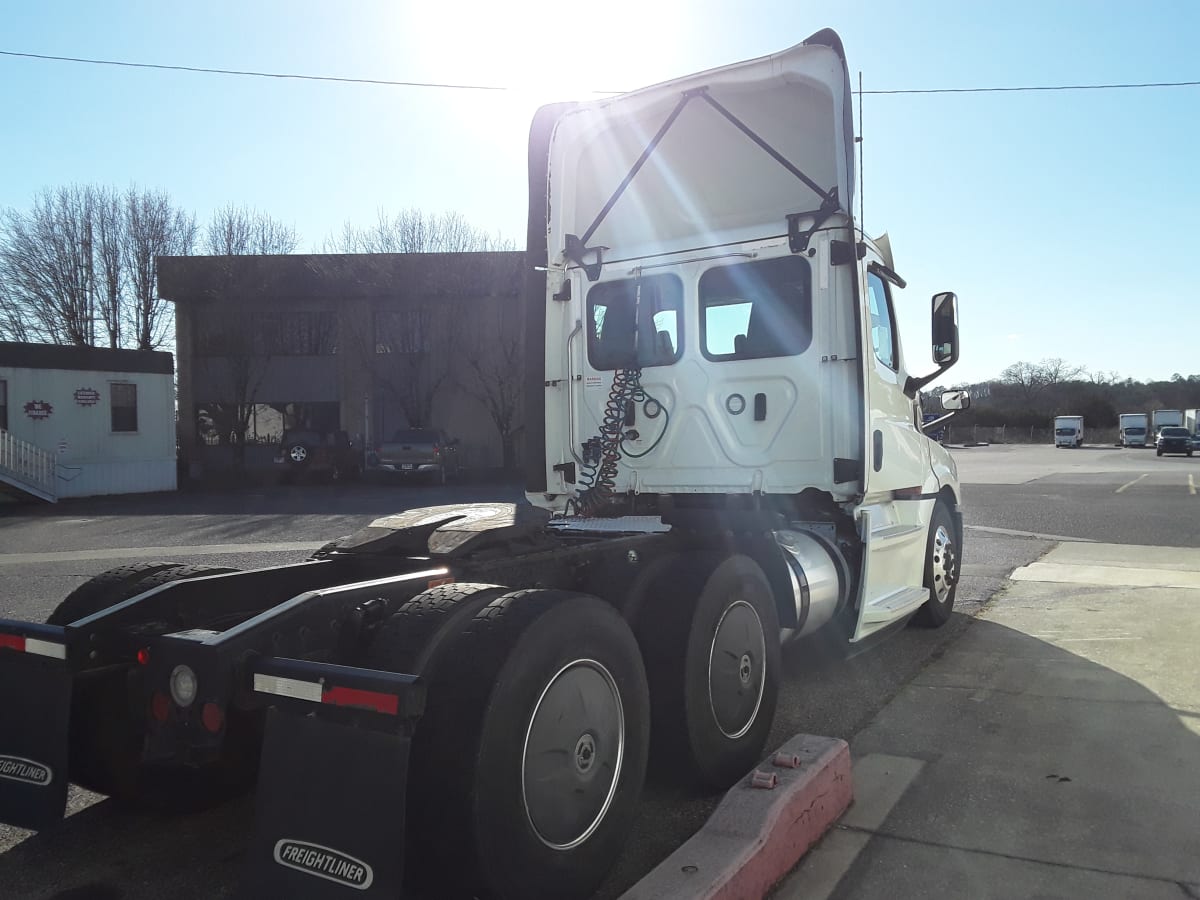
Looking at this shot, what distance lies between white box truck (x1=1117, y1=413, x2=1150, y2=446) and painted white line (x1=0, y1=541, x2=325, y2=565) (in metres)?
69.4

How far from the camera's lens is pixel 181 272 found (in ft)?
103

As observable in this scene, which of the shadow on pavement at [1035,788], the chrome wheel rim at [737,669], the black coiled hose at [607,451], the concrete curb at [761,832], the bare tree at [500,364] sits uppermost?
the bare tree at [500,364]

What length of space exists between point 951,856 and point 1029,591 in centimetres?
615

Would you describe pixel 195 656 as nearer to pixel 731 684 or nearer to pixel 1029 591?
pixel 731 684

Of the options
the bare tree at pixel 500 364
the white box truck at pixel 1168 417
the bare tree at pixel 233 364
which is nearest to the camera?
the bare tree at pixel 500 364

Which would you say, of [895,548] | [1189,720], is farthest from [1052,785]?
[895,548]

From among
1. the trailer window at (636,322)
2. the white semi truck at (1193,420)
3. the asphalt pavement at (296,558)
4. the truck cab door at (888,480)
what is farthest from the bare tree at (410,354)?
the white semi truck at (1193,420)

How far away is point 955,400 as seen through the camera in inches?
262

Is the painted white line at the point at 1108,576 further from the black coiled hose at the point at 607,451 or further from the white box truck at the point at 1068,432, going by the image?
the white box truck at the point at 1068,432

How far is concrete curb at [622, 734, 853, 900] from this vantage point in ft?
8.60

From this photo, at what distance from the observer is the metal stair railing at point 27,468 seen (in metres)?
21.8

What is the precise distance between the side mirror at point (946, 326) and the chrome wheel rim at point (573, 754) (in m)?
3.99

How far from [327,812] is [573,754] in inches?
31.8

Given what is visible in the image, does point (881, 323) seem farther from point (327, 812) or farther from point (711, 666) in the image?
point (327, 812)
